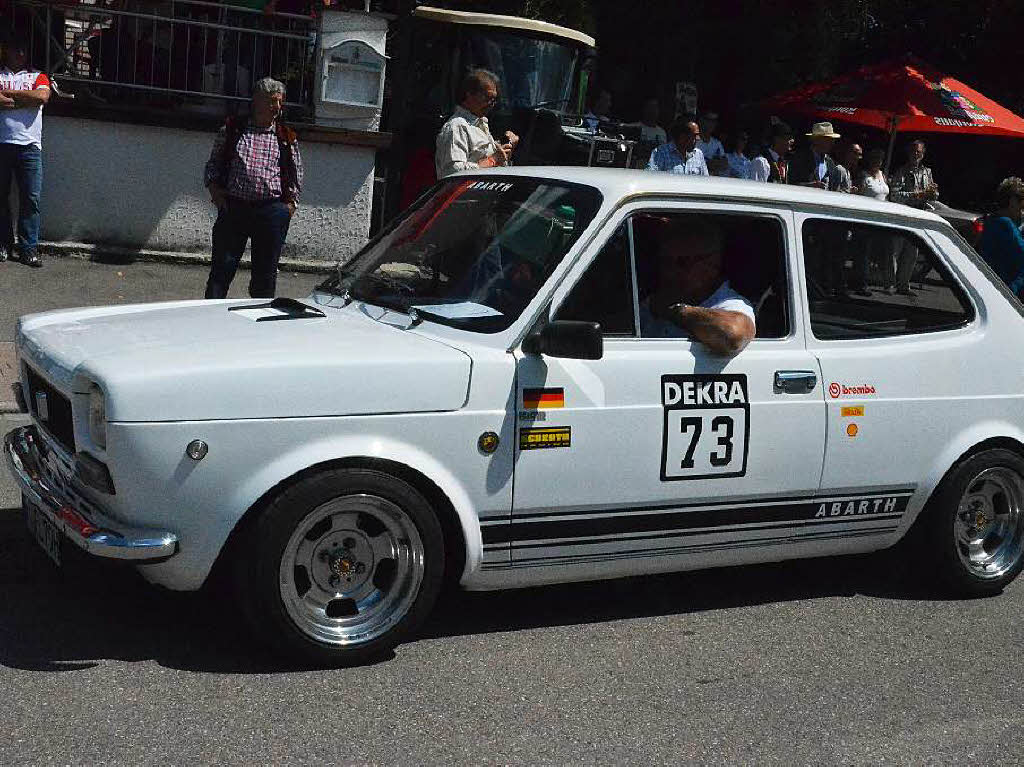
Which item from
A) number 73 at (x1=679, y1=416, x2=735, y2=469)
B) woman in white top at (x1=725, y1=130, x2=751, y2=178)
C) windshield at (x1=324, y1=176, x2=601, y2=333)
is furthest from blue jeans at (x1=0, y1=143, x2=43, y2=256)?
number 73 at (x1=679, y1=416, x2=735, y2=469)

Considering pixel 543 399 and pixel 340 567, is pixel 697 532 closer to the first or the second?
pixel 543 399

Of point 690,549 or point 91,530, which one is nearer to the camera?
point 91,530

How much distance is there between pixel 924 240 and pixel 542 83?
9939 mm

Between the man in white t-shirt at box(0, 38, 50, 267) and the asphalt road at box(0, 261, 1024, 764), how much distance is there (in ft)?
20.1

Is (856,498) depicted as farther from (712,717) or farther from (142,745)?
(142,745)

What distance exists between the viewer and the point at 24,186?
1096 cm

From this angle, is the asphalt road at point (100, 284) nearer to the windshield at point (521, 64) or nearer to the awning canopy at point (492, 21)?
the windshield at point (521, 64)

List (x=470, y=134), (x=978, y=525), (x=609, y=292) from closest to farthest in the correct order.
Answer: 1. (x=609, y=292)
2. (x=978, y=525)
3. (x=470, y=134)

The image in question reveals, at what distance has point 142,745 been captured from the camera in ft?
12.1

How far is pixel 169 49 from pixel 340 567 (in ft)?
29.1

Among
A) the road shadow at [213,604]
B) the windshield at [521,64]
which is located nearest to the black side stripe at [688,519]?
the road shadow at [213,604]

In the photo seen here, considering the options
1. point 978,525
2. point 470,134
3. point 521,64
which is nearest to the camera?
point 978,525

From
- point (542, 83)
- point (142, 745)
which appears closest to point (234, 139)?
point (142, 745)

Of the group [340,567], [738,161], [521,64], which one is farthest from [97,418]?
[738,161]
